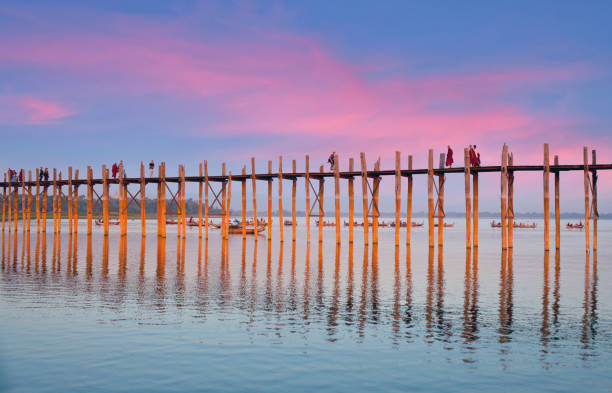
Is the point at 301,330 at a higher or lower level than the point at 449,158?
lower

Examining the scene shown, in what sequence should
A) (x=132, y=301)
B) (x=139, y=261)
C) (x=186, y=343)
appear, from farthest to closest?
(x=139, y=261)
(x=132, y=301)
(x=186, y=343)

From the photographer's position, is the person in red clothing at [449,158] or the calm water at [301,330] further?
the person in red clothing at [449,158]

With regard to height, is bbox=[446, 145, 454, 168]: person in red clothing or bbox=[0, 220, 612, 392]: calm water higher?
bbox=[446, 145, 454, 168]: person in red clothing

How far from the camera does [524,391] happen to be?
9891 millimetres

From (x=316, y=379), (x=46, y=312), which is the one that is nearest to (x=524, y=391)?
(x=316, y=379)

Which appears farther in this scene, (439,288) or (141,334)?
(439,288)

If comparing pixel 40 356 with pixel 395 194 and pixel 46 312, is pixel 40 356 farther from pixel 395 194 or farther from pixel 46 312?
pixel 395 194

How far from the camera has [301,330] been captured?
13.9 metres

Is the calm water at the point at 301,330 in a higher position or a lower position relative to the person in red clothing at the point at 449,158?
lower

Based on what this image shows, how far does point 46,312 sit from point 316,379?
947 centimetres

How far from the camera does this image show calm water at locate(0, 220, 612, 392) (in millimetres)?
10500

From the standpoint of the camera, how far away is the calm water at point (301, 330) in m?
10.5

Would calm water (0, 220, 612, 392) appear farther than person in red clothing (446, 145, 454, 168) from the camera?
No

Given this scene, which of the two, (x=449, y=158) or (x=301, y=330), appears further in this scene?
Result: (x=449, y=158)
